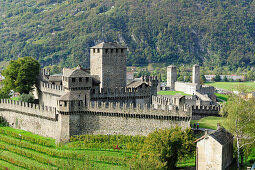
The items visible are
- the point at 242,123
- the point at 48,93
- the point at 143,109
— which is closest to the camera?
the point at 242,123

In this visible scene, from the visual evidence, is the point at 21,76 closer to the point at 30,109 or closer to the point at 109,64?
the point at 30,109

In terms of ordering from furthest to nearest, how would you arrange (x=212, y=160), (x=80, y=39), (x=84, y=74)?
(x=80, y=39) < (x=84, y=74) < (x=212, y=160)

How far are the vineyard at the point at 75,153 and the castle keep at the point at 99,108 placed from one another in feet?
3.50

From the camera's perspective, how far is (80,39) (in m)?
180

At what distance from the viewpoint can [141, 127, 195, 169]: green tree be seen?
120 feet

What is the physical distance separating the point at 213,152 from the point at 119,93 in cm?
1621

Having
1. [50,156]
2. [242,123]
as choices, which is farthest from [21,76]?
[242,123]

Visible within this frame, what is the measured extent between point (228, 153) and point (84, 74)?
51.5ft

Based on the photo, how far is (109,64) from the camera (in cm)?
5066

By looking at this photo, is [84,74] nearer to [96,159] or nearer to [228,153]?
[96,159]

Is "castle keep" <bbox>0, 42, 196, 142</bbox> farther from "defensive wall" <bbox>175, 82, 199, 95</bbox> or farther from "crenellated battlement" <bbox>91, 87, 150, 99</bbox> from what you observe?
"defensive wall" <bbox>175, 82, 199, 95</bbox>

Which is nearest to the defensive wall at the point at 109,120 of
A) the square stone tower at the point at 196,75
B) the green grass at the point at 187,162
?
the green grass at the point at 187,162

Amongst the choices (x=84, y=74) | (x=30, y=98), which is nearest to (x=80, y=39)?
(x=30, y=98)

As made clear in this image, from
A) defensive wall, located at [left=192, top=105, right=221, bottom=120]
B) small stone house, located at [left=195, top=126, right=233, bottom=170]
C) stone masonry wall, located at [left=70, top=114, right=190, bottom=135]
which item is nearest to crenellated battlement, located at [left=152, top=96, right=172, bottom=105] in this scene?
defensive wall, located at [left=192, top=105, right=221, bottom=120]
